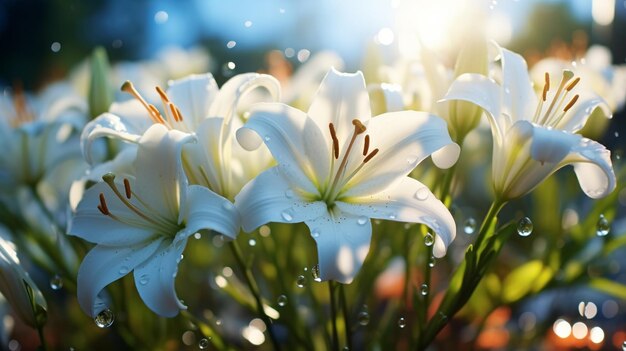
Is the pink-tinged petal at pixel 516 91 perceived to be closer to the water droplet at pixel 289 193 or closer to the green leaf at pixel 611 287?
the water droplet at pixel 289 193

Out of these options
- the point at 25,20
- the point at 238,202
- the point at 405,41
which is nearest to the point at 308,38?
the point at 405,41

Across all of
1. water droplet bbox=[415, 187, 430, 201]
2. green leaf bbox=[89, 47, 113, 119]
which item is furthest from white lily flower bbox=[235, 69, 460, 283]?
green leaf bbox=[89, 47, 113, 119]

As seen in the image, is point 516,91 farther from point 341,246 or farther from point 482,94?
point 341,246

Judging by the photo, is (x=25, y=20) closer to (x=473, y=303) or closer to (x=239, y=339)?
(x=239, y=339)

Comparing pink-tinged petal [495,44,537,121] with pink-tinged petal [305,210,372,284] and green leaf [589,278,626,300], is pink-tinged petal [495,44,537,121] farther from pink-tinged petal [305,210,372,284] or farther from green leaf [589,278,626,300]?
green leaf [589,278,626,300]

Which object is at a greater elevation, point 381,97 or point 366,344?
point 381,97

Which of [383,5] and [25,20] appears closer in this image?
[383,5]

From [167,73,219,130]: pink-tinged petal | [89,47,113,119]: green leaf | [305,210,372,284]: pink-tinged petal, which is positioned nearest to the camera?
[305,210,372,284]: pink-tinged petal

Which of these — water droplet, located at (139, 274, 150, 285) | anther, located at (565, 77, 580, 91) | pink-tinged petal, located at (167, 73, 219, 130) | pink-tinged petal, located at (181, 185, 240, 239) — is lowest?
water droplet, located at (139, 274, 150, 285)
